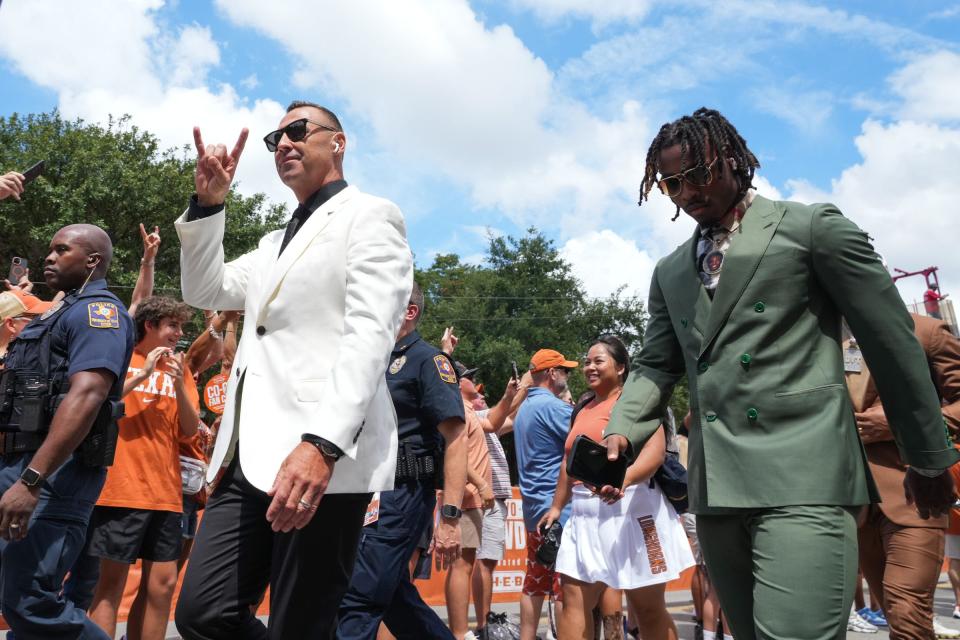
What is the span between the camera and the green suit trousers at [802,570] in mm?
2484

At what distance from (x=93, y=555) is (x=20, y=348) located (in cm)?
150

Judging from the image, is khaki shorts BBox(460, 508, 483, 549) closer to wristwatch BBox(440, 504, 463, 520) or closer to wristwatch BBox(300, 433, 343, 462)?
wristwatch BBox(440, 504, 463, 520)

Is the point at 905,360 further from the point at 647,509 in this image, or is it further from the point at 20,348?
the point at 20,348

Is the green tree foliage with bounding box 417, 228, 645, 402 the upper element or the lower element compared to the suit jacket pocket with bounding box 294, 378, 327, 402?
upper

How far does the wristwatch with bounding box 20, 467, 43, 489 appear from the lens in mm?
3932

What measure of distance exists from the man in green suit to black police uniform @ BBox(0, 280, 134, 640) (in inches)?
104

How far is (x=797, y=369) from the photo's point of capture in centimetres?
271

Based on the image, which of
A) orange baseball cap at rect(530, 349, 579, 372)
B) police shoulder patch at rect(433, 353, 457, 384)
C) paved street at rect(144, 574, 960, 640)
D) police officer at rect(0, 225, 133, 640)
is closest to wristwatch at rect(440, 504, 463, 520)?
police shoulder patch at rect(433, 353, 457, 384)

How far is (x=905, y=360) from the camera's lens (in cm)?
267

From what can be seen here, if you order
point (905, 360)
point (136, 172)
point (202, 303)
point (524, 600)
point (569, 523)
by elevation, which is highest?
point (136, 172)

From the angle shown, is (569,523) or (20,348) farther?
(569,523)

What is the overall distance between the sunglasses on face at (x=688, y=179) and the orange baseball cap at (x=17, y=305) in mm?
3879

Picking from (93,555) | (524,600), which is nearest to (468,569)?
(524,600)

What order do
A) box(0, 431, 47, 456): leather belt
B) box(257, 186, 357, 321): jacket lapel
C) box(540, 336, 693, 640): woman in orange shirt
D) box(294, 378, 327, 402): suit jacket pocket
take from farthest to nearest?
box(540, 336, 693, 640): woman in orange shirt, box(0, 431, 47, 456): leather belt, box(257, 186, 357, 321): jacket lapel, box(294, 378, 327, 402): suit jacket pocket
